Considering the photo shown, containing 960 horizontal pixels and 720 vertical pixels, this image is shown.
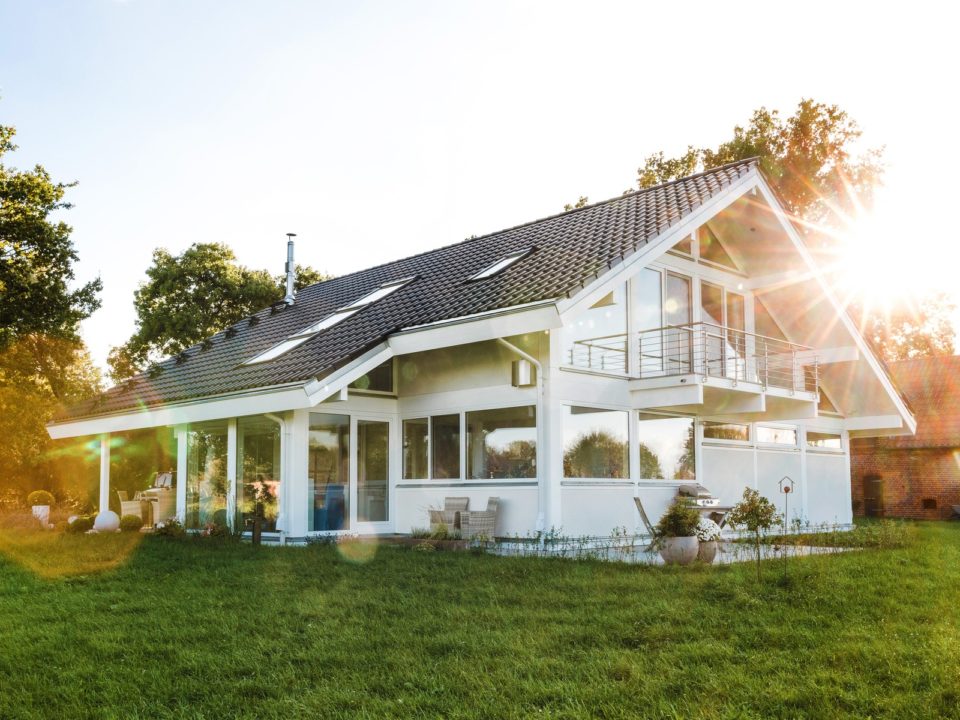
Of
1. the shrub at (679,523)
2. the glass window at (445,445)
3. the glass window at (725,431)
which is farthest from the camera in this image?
the glass window at (725,431)

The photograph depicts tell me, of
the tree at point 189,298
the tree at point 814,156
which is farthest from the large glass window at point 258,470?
the tree at point 814,156

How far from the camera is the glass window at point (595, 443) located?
1348cm

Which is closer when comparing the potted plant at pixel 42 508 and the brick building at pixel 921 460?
the potted plant at pixel 42 508

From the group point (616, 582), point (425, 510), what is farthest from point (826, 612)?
point (425, 510)

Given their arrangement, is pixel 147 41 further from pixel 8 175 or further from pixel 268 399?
pixel 8 175

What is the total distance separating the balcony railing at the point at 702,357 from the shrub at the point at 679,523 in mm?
3407

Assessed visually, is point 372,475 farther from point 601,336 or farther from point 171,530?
point 601,336

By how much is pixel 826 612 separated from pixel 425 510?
8.21 meters

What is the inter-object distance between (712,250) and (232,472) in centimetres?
964

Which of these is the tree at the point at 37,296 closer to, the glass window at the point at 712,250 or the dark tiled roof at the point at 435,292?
the dark tiled roof at the point at 435,292

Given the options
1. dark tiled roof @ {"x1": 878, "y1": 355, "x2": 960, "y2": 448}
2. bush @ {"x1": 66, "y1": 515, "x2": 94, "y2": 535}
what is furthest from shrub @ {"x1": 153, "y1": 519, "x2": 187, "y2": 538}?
dark tiled roof @ {"x1": 878, "y1": 355, "x2": 960, "y2": 448}

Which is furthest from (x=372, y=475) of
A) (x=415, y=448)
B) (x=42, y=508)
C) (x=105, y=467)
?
(x=42, y=508)

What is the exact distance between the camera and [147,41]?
1243 cm

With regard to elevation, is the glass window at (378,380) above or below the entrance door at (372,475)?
above
